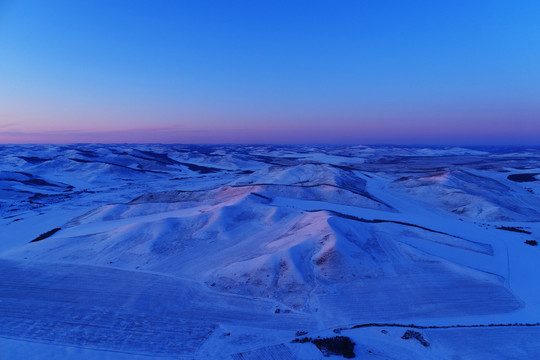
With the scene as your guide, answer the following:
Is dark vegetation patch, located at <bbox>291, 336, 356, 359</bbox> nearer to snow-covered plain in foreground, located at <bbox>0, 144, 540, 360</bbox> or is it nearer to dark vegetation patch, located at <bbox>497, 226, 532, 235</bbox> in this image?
snow-covered plain in foreground, located at <bbox>0, 144, 540, 360</bbox>

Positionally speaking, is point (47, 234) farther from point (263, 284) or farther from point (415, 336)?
point (415, 336)

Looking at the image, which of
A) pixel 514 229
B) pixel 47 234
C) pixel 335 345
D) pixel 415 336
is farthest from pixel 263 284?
pixel 514 229

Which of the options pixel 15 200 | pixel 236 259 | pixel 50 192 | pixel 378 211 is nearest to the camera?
pixel 236 259

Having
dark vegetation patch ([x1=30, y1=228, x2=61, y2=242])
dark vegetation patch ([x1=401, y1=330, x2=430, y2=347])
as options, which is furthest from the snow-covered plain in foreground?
dark vegetation patch ([x1=30, y1=228, x2=61, y2=242])

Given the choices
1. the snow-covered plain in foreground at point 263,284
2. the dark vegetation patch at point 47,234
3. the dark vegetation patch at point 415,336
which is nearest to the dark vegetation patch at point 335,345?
the snow-covered plain in foreground at point 263,284

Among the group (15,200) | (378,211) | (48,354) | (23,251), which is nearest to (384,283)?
(48,354)

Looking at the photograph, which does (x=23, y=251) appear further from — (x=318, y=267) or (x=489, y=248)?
(x=489, y=248)
